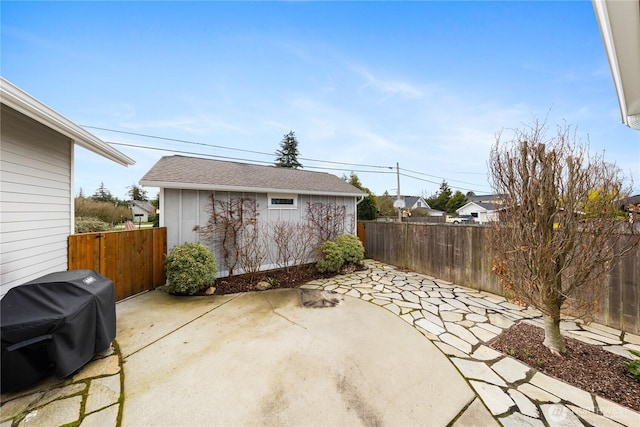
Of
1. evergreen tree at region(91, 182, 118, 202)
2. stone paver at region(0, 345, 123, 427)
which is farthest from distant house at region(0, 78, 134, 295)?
evergreen tree at region(91, 182, 118, 202)

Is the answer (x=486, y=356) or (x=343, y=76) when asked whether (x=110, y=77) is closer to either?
(x=343, y=76)

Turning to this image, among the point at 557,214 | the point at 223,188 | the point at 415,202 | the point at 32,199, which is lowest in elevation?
the point at 557,214

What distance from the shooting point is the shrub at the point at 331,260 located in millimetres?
6574

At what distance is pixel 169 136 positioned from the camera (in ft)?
47.0

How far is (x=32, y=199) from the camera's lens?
10.5ft

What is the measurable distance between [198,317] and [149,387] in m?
1.61

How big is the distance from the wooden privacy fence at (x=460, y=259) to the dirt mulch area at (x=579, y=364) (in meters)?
1.14

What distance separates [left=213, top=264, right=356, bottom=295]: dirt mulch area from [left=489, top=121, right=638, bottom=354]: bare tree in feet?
14.7

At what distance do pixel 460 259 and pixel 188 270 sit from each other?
6471 millimetres

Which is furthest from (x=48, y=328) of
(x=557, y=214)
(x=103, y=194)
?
(x=103, y=194)

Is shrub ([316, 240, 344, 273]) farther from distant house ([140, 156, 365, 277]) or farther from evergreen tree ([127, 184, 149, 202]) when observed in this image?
evergreen tree ([127, 184, 149, 202])

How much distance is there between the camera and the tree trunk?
9.12 feet

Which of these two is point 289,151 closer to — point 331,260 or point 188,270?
point 331,260

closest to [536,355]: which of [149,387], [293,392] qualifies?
[293,392]
